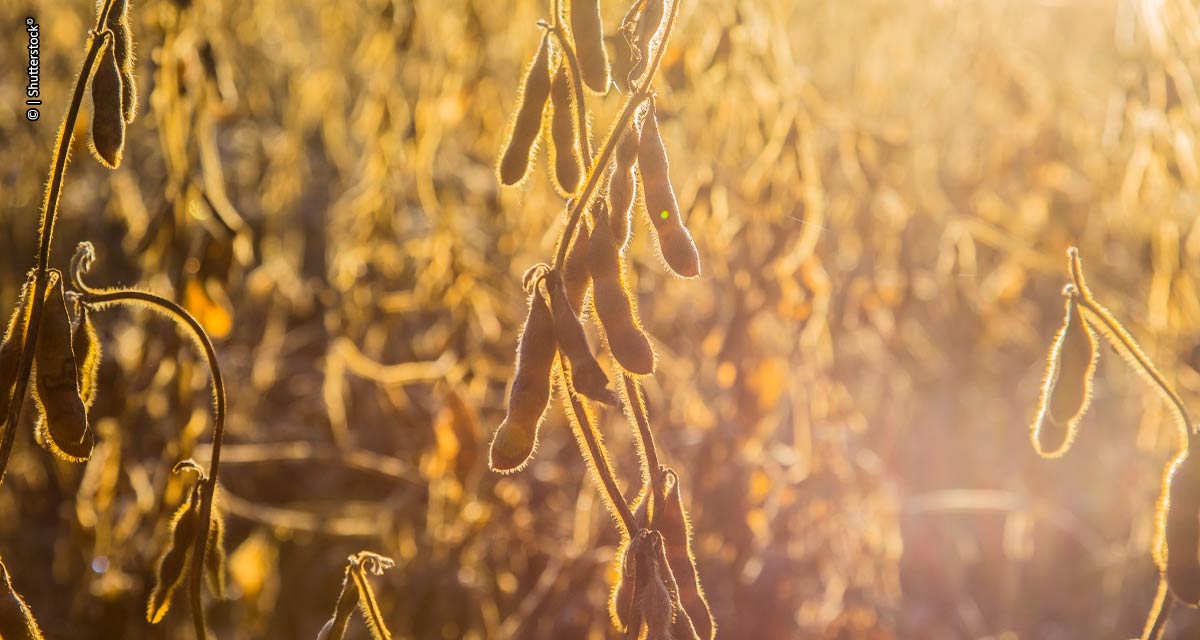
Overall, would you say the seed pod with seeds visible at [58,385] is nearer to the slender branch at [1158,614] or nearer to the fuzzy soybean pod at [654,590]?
the fuzzy soybean pod at [654,590]

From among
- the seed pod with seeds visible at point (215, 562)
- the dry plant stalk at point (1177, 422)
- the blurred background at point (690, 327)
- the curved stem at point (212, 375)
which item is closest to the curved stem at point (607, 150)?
the curved stem at point (212, 375)

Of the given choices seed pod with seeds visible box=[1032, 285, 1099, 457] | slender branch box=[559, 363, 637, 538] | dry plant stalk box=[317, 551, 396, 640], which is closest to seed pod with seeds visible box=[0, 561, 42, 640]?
dry plant stalk box=[317, 551, 396, 640]

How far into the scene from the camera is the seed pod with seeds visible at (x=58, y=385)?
87 cm

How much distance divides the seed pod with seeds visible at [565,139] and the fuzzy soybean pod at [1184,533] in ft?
2.08

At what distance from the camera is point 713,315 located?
2.55 metres

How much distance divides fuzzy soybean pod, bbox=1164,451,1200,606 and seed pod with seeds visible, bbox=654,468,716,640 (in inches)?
17.8

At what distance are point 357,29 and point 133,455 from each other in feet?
5.05

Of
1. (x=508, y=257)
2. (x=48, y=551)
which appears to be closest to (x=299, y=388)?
(x=48, y=551)

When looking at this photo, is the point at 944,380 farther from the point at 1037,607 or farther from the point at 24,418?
the point at 24,418

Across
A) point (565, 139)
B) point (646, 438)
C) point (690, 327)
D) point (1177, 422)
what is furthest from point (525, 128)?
point (690, 327)

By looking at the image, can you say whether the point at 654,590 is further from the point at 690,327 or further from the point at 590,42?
the point at 690,327

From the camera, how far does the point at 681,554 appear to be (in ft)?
3.11

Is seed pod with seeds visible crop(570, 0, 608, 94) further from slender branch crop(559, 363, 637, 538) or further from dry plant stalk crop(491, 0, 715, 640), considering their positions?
slender branch crop(559, 363, 637, 538)

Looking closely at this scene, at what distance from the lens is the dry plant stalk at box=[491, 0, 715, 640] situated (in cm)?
83
